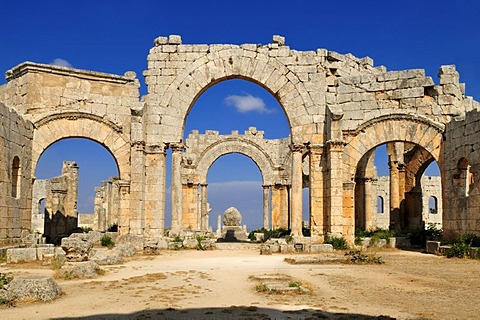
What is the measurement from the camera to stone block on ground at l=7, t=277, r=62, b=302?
6.71m

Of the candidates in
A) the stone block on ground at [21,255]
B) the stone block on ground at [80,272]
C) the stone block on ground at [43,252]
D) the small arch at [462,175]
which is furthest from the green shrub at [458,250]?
the stone block on ground at [21,255]

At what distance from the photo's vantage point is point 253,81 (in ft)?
57.8

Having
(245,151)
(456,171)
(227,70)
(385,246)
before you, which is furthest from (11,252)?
(245,151)

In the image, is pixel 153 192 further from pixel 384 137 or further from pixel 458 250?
pixel 458 250

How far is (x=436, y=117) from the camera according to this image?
15906 millimetres

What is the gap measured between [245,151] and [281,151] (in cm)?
225

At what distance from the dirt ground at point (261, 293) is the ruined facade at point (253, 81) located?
211 inches

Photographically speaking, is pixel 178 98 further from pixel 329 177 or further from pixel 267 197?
pixel 267 197

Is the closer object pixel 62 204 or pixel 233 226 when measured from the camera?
pixel 62 204

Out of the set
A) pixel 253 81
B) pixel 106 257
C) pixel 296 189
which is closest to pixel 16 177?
pixel 106 257

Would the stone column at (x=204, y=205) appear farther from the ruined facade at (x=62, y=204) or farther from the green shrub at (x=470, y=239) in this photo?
the green shrub at (x=470, y=239)

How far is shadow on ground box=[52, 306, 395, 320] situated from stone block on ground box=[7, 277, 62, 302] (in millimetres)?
1383

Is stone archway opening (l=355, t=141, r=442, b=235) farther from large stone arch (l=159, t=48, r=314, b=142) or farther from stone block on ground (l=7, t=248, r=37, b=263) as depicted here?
stone block on ground (l=7, t=248, r=37, b=263)

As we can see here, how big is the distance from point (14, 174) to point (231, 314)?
38.2 ft
